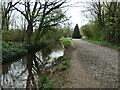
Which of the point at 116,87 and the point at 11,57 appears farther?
the point at 11,57

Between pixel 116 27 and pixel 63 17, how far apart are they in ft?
20.8

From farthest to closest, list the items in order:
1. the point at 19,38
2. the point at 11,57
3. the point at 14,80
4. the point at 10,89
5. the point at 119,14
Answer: the point at 19,38
the point at 119,14
the point at 11,57
the point at 14,80
the point at 10,89

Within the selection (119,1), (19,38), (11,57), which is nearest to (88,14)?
(119,1)

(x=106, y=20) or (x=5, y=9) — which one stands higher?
(x=5, y=9)

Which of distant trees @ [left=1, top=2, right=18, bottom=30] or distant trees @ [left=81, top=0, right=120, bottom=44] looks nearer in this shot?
distant trees @ [left=1, top=2, right=18, bottom=30]

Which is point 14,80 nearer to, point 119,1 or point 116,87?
point 116,87

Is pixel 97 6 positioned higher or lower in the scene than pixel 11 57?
higher

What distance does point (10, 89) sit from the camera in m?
4.39

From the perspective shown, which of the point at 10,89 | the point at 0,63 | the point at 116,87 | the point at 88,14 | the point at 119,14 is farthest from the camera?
the point at 88,14

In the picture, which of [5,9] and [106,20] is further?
[106,20]

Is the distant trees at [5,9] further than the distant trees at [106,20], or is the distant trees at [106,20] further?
the distant trees at [106,20]

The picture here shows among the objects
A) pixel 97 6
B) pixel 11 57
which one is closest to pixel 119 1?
pixel 97 6

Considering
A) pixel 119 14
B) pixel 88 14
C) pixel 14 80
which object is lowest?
pixel 14 80

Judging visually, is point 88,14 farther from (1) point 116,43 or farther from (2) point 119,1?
(1) point 116,43
